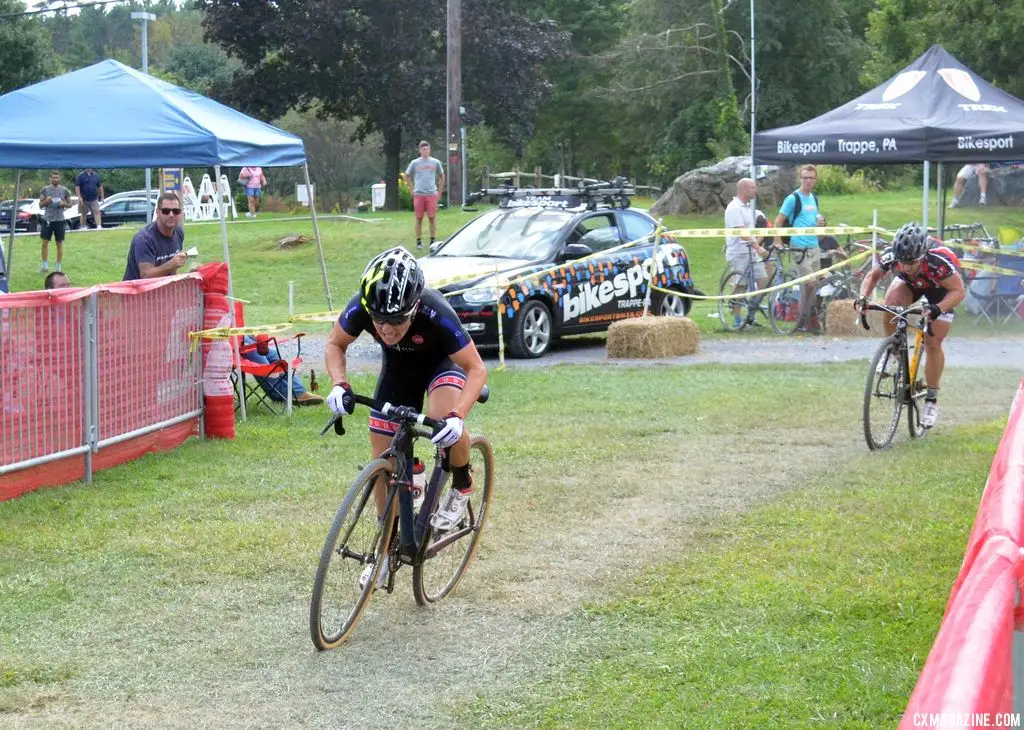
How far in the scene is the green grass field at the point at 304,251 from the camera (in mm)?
22750

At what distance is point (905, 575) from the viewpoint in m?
6.90

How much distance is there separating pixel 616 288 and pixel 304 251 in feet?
41.2

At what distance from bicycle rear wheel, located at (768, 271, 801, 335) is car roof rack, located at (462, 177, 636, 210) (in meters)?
2.43

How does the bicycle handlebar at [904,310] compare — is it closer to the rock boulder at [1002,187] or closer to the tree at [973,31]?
the rock boulder at [1002,187]

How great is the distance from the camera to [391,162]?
4631 cm

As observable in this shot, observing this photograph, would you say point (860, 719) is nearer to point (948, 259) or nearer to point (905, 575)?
point (905, 575)

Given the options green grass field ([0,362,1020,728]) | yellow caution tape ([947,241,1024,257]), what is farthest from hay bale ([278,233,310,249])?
green grass field ([0,362,1020,728])

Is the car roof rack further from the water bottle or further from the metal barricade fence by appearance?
the water bottle

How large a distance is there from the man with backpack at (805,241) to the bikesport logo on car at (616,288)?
1.66 m

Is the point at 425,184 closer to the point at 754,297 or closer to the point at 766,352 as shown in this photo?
the point at 754,297

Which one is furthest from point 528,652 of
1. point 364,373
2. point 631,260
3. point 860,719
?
A: point 631,260

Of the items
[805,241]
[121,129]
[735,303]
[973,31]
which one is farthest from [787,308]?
[973,31]

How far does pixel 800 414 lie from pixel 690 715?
Result: 288 inches

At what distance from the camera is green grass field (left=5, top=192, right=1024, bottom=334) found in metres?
22.8
